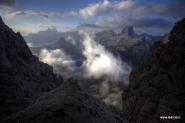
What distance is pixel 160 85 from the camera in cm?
8488

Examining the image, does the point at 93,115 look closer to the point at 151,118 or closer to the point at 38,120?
the point at 38,120

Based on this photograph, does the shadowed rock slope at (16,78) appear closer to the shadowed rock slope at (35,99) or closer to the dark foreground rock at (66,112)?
the shadowed rock slope at (35,99)

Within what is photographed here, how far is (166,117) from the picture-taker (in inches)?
2672

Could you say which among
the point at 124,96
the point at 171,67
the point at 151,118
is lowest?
the point at 151,118

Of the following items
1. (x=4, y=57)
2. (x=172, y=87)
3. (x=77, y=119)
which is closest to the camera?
(x=77, y=119)

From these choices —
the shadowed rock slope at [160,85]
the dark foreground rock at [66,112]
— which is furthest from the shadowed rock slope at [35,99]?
the shadowed rock slope at [160,85]

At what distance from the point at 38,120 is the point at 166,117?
54.2 metres

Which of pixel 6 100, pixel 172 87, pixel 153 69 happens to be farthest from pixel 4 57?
pixel 153 69

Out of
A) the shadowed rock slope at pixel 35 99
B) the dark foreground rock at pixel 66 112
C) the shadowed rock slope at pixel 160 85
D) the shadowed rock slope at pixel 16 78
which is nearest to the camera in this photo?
the dark foreground rock at pixel 66 112

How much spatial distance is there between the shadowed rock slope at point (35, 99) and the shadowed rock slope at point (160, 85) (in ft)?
127

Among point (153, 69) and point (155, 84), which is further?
point (153, 69)

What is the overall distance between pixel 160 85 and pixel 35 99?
199 feet

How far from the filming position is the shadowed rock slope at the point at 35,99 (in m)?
25.7

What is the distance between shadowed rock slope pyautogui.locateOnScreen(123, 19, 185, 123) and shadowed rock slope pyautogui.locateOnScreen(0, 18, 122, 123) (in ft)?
127
